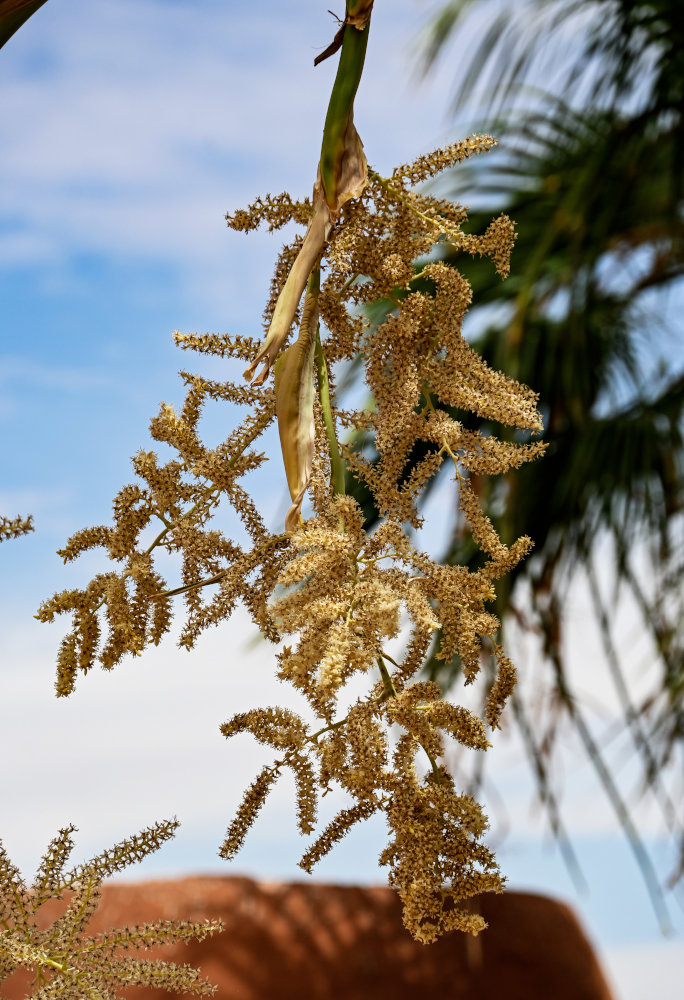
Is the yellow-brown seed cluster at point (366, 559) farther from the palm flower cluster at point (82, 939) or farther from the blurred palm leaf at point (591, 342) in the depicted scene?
the blurred palm leaf at point (591, 342)

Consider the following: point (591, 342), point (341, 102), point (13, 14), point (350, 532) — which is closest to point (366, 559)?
point (350, 532)

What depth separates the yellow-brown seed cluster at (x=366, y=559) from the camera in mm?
467

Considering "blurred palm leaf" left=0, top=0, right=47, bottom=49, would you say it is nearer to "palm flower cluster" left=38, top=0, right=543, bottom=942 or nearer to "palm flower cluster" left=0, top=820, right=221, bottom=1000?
"palm flower cluster" left=38, top=0, right=543, bottom=942

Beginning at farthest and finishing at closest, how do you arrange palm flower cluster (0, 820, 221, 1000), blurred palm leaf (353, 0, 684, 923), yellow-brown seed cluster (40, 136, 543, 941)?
blurred palm leaf (353, 0, 684, 923) → palm flower cluster (0, 820, 221, 1000) → yellow-brown seed cluster (40, 136, 543, 941)

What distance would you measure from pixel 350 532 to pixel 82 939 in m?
0.29

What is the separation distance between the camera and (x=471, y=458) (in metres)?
0.59

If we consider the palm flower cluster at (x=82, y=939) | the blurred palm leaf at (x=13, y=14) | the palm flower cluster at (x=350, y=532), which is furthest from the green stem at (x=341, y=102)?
the palm flower cluster at (x=82, y=939)

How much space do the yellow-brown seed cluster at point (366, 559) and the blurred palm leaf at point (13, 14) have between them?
0.56 ft

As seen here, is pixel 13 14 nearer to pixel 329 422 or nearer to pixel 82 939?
pixel 329 422

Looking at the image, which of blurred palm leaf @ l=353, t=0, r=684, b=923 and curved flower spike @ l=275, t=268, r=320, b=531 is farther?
blurred palm leaf @ l=353, t=0, r=684, b=923

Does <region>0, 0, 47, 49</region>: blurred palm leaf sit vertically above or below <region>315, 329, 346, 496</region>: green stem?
above

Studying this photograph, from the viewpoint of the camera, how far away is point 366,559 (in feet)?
1.64

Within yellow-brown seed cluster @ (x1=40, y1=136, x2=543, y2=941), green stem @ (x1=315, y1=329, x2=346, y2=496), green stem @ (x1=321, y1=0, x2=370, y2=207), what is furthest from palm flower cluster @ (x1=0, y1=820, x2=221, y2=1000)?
green stem @ (x1=321, y1=0, x2=370, y2=207)

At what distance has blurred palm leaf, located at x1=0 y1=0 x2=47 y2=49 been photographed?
23.2 inches
